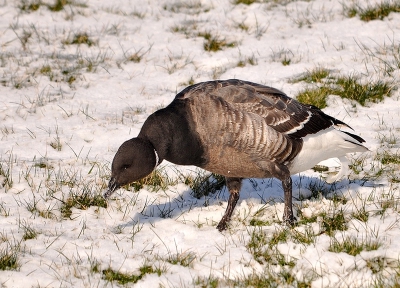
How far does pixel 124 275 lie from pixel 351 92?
18.1 ft

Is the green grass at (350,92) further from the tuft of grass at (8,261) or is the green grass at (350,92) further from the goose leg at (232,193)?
the tuft of grass at (8,261)

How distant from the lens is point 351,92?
32.7ft

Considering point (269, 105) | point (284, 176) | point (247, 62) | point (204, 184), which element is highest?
point (269, 105)

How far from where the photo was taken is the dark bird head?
6340mm

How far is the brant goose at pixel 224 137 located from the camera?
646 centimetres

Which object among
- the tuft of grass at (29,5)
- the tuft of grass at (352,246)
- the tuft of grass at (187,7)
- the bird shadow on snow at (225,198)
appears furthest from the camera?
the tuft of grass at (187,7)

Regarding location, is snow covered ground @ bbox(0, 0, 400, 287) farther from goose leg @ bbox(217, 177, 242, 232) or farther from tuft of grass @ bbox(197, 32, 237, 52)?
goose leg @ bbox(217, 177, 242, 232)

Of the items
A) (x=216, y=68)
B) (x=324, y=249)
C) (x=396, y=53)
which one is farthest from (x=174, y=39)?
(x=324, y=249)

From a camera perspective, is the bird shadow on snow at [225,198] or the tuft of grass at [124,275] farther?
the bird shadow on snow at [225,198]

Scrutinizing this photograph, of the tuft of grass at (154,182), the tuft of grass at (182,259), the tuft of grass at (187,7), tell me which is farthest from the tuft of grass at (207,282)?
the tuft of grass at (187,7)

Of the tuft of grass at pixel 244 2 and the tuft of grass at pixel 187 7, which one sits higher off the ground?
the tuft of grass at pixel 244 2

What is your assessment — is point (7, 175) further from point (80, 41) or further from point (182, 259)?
point (80, 41)

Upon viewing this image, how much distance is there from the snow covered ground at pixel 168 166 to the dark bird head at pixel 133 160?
2.25 ft

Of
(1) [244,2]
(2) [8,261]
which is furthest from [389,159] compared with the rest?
(1) [244,2]
